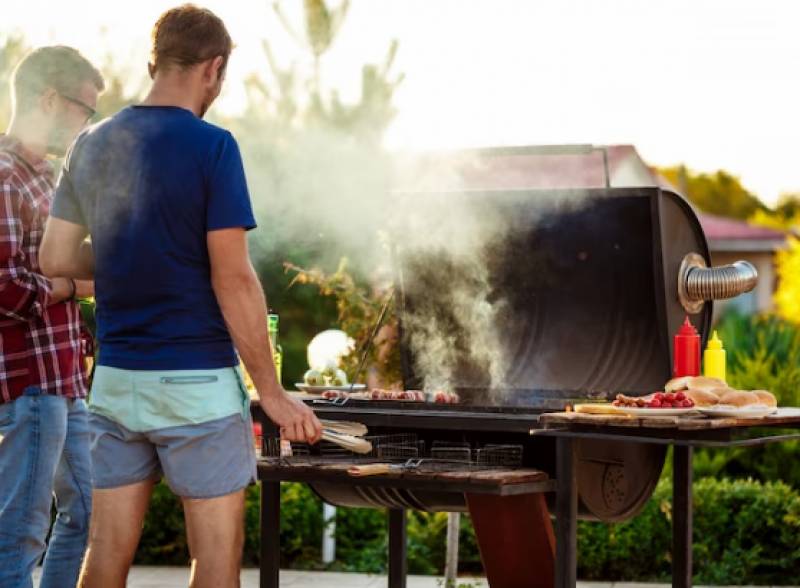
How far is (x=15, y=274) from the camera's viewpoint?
3625 mm

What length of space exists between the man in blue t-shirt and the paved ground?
3128 millimetres

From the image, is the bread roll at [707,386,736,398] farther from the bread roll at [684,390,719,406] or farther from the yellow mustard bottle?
the yellow mustard bottle

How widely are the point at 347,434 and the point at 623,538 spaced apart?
2.64m

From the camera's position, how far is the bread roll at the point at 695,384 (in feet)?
14.2

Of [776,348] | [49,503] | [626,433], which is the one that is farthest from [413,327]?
[776,348]

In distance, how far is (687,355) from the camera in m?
4.69

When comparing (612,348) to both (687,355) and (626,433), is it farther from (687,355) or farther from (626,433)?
(626,433)

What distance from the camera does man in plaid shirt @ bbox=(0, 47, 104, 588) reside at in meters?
3.62

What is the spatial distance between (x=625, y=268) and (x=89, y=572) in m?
2.72

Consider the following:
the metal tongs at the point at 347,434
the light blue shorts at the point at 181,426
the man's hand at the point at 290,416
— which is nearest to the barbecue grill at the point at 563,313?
the metal tongs at the point at 347,434

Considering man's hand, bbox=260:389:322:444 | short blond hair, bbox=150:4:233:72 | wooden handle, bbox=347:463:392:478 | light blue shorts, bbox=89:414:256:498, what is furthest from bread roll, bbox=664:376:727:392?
short blond hair, bbox=150:4:233:72

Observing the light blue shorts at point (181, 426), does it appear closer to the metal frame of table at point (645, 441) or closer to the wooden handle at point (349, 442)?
the wooden handle at point (349, 442)

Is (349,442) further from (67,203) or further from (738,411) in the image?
(67,203)

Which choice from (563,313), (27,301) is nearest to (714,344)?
(563,313)
